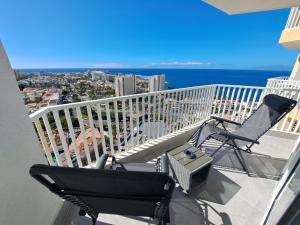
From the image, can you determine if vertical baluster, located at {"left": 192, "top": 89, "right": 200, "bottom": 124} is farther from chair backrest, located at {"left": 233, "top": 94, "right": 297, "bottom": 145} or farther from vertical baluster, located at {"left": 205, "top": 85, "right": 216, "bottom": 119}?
chair backrest, located at {"left": 233, "top": 94, "right": 297, "bottom": 145}

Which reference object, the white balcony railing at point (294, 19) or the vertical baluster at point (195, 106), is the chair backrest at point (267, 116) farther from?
the white balcony railing at point (294, 19)

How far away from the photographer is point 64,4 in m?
4.08

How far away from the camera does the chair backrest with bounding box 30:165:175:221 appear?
2.24 ft

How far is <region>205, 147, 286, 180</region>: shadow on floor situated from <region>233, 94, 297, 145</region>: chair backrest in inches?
16.7

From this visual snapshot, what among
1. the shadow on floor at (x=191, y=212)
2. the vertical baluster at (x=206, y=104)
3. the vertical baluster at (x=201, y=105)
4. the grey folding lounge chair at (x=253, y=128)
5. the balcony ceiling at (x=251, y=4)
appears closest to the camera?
the shadow on floor at (x=191, y=212)

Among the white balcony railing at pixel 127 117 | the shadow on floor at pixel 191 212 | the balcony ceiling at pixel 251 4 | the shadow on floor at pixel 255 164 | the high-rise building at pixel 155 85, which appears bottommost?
the shadow on floor at pixel 255 164

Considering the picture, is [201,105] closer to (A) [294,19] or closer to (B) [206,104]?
(B) [206,104]

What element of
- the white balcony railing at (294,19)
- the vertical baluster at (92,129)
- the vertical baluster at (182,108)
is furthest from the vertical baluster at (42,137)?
the white balcony railing at (294,19)

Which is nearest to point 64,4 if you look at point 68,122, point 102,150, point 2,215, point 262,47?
point 68,122

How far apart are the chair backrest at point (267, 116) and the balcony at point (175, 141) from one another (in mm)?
542

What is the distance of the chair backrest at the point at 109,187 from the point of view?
2.24 feet

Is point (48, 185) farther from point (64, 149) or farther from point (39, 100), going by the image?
point (39, 100)

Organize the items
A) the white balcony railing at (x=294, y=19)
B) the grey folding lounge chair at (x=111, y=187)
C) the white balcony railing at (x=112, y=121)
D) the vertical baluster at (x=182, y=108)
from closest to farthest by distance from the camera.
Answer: the grey folding lounge chair at (x=111, y=187) < the white balcony railing at (x=112, y=121) < the vertical baluster at (x=182, y=108) < the white balcony railing at (x=294, y=19)

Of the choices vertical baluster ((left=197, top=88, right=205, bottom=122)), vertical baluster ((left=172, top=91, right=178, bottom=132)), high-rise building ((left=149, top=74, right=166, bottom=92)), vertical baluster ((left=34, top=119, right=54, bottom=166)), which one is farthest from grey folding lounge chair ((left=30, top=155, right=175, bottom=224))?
vertical baluster ((left=197, top=88, right=205, bottom=122))
